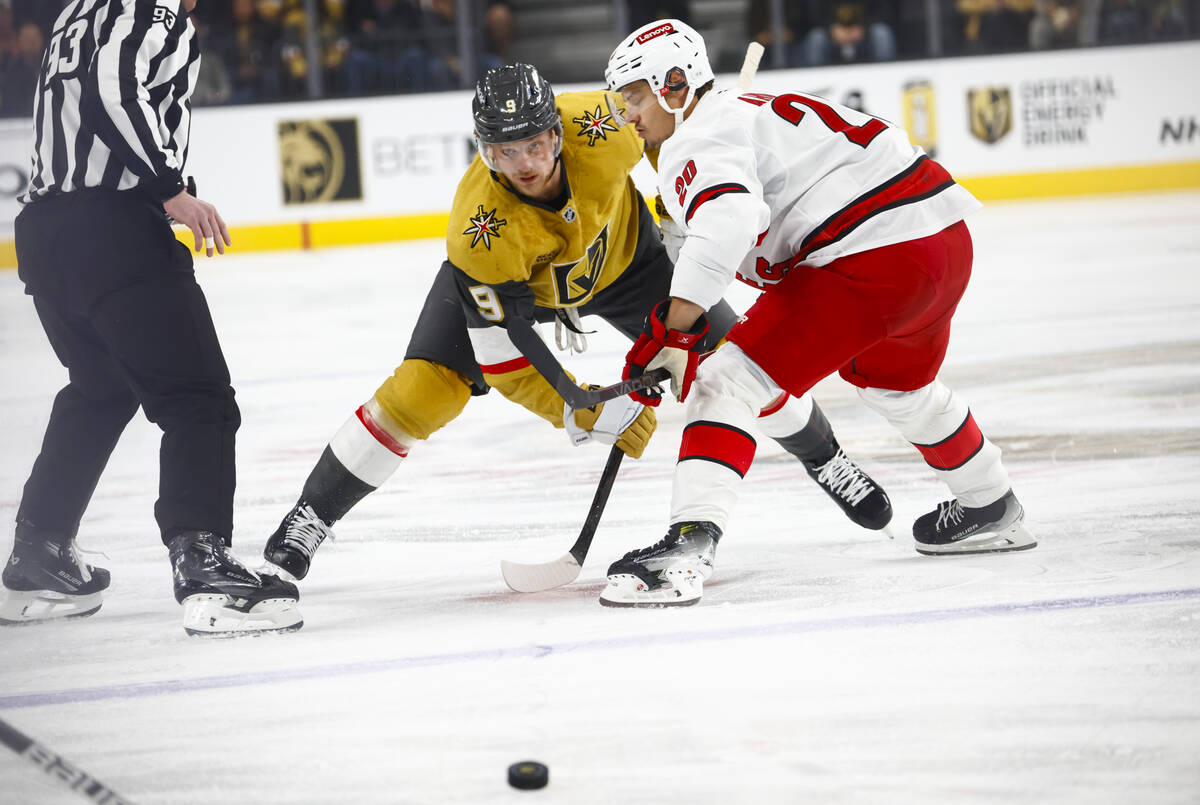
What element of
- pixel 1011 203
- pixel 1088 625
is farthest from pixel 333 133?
pixel 1088 625

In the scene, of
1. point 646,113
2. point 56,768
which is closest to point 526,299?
point 646,113

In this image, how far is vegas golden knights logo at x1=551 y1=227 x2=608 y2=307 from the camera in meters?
2.56

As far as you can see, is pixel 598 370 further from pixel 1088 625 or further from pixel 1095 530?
pixel 1088 625

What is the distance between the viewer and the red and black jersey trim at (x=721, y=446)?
234 centimetres

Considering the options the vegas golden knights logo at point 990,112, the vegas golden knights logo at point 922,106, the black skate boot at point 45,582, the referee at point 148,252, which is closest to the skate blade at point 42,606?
the black skate boot at point 45,582

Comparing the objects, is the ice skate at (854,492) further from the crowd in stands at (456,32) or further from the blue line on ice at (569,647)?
the crowd in stands at (456,32)

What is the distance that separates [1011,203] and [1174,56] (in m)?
1.57

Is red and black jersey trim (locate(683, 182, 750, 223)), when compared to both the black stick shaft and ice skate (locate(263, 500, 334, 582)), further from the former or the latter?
ice skate (locate(263, 500, 334, 582))

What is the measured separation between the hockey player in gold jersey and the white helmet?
136mm

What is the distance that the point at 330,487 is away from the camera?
259cm

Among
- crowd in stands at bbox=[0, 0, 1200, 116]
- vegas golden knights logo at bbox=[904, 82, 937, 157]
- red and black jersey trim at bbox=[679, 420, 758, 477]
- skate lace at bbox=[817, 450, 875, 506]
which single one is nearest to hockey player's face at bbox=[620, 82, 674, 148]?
red and black jersey trim at bbox=[679, 420, 758, 477]

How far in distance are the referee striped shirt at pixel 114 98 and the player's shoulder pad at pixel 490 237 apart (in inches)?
18.2

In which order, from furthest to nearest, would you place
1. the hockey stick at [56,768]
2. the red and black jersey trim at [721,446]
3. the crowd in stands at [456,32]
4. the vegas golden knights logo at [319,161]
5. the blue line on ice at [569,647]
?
the crowd in stands at [456,32]
the vegas golden knights logo at [319,161]
the red and black jersey trim at [721,446]
the blue line on ice at [569,647]
the hockey stick at [56,768]

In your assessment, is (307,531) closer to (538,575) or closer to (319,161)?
(538,575)
